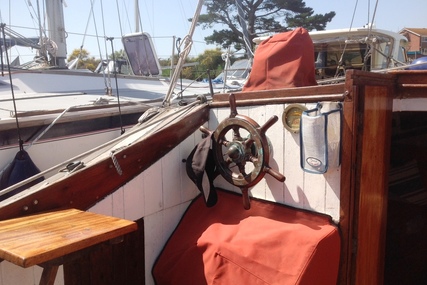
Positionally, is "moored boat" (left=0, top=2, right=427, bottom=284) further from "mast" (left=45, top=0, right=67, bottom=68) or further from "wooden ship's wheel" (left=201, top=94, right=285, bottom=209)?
"mast" (left=45, top=0, right=67, bottom=68)

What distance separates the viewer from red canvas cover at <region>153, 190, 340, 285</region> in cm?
215

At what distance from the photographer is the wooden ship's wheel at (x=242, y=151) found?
7.88 ft

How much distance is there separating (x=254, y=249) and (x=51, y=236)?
1.06 metres

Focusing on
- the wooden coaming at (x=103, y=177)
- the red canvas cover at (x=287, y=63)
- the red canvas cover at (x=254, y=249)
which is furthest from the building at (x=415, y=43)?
the red canvas cover at (x=254, y=249)

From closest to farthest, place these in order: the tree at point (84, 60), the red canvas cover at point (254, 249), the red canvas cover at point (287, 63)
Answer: the red canvas cover at point (254, 249), the red canvas cover at point (287, 63), the tree at point (84, 60)

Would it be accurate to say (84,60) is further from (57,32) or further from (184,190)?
(184,190)

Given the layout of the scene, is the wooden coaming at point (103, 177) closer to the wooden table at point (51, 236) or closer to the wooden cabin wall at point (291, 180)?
the wooden table at point (51, 236)

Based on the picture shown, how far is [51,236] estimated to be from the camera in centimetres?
159

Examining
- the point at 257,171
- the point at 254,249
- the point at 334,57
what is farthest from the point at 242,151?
the point at 334,57

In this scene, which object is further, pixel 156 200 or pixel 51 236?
pixel 156 200

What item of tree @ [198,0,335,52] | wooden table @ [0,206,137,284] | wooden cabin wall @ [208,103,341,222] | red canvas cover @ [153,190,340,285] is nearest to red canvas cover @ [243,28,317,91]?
wooden cabin wall @ [208,103,341,222]

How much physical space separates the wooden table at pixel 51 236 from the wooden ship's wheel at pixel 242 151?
925 millimetres

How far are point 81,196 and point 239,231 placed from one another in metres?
0.88

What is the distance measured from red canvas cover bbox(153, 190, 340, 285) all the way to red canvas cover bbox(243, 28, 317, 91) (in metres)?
0.78
